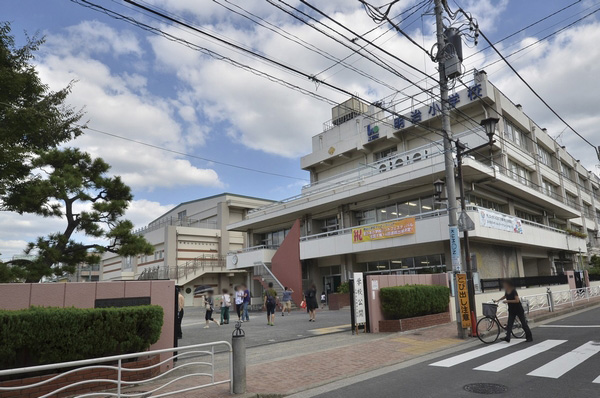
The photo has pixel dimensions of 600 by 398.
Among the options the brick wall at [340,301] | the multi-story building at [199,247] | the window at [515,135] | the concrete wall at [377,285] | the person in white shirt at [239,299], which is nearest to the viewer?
the concrete wall at [377,285]

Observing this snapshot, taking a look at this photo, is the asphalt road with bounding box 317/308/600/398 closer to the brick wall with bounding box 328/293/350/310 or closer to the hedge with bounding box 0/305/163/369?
the hedge with bounding box 0/305/163/369

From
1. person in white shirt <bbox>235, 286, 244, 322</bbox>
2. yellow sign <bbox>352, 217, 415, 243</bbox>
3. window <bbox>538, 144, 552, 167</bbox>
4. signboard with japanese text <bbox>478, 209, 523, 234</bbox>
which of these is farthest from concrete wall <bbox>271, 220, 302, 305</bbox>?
window <bbox>538, 144, 552, 167</bbox>

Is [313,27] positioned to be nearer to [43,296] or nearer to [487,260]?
[43,296]

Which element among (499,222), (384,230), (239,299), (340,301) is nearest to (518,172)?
(499,222)

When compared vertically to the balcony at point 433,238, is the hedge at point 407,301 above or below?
below

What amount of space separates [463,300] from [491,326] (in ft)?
3.38

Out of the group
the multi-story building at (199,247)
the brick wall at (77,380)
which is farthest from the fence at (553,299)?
the multi-story building at (199,247)

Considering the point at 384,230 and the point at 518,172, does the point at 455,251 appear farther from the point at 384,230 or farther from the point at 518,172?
the point at 518,172

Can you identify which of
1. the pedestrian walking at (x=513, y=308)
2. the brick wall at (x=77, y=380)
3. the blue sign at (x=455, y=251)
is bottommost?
the brick wall at (x=77, y=380)

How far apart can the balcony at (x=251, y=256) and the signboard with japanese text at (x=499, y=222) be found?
17.7 metres

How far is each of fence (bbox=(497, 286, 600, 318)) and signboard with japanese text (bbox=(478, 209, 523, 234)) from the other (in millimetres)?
4606

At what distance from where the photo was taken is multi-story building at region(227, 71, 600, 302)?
24.8m

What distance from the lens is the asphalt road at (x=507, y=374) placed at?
6.34 m

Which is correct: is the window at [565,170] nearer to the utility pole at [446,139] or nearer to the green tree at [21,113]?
the utility pole at [446,139]
